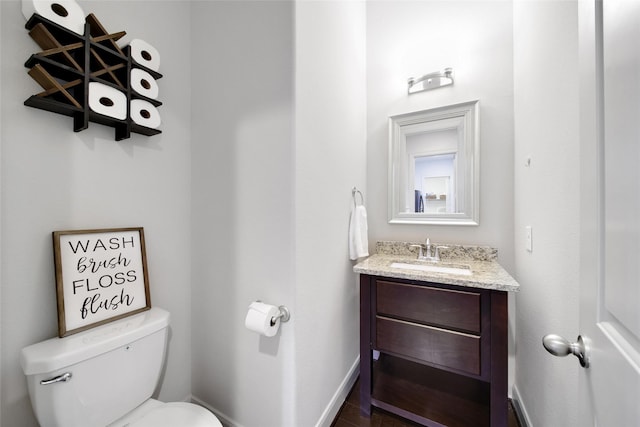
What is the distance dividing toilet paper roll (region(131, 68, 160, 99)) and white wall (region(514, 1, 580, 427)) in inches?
68.9

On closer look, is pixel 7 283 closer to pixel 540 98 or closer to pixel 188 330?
pixel 188 330

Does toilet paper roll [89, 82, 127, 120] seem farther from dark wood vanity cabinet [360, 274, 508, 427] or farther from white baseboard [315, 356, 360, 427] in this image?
white baseboard [315, 356, 360, 427]

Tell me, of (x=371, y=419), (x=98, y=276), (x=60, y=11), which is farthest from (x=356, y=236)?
(x=60, y=11)

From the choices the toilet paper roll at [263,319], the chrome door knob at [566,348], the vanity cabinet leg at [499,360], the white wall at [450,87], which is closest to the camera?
the chrome door knob at [566,348]

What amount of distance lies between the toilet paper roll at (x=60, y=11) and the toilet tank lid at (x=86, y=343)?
1137 mm

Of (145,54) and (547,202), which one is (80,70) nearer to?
(145,54)

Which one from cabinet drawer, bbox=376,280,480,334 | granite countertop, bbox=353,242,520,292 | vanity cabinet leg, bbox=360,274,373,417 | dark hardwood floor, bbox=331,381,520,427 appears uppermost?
granite countertop, bbox=353,242,520,292

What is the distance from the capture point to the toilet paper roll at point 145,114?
3.42 ft

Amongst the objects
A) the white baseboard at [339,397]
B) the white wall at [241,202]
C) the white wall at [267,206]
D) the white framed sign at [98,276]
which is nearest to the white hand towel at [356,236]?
the white wall at [267,206]

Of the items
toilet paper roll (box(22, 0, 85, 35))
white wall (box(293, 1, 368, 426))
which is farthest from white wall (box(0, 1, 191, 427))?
white wall (box(293, 1, 368, 426))

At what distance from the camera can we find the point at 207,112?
128 centimetres

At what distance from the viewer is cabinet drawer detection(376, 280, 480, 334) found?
118cm

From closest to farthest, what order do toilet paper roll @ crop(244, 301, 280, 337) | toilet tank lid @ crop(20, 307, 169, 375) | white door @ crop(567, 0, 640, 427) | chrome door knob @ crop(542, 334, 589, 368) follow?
white door @ crop(567, 0, 640, 427) < chrome door knob @ crop(542, 334, 589, 368) < toilet tank lid @ crop(20, 307, 169, 375) < toilet paper roll @ crop(244, 301, 280, 337)

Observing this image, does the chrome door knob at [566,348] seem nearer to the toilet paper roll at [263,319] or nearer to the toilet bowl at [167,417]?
the toilet paper roll at [263,319]
